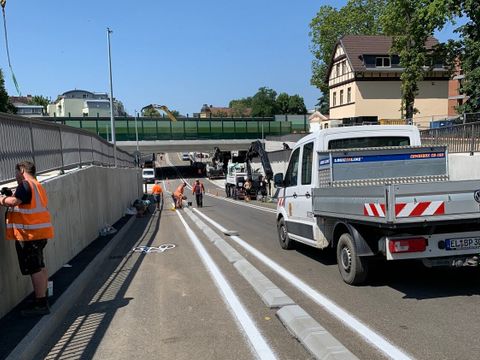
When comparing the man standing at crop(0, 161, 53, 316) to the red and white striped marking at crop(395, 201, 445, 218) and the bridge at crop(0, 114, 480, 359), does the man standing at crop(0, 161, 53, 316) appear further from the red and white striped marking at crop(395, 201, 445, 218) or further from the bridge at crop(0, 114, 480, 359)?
the red and white striped marking at crop(395, 201, 445, 218)

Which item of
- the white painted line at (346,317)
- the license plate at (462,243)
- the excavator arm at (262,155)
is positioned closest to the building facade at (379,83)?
the excavator arm at (262,155)

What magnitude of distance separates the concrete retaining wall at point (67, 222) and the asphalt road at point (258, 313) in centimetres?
79

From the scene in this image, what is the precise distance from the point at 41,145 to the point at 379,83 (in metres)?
50.6

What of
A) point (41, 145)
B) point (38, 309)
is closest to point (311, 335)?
point (38, 309)

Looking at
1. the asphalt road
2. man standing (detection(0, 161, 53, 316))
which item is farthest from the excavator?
man standing (detection(0, 161, 53, 316))

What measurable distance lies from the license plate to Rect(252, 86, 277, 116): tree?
16789cm

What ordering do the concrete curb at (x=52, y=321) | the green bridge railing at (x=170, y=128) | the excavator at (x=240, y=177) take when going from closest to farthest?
the concrete curb at (x=52, y=321) → the excavator at (x=240, y=177) → the green bridge railing at (x=170, y=128)

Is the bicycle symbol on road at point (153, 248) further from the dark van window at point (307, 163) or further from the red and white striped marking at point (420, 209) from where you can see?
the red and white striped marking at point (420, 209)

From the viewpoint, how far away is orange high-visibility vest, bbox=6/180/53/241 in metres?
5.38

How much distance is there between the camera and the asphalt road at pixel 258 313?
15.2 ft

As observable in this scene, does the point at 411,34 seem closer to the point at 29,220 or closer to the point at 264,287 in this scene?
the point at 264,287

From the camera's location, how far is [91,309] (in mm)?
6211

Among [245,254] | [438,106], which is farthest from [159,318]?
[438,106]

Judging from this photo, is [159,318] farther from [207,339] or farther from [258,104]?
[258,104]
